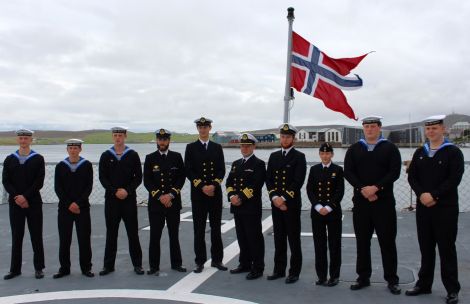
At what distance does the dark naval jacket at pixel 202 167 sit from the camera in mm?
5578

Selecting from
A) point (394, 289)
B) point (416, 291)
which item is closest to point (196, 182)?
point (394, 289)

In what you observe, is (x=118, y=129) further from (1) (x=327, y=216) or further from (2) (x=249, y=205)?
(1) (x=327, y=216)

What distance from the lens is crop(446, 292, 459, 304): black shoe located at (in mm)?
4207

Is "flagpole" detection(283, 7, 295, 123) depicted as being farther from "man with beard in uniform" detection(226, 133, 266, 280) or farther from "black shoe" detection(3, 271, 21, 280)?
"black shoe" detection(3, 271, 21, 280)

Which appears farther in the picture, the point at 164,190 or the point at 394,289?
the point at 164,190

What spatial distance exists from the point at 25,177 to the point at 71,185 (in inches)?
20.6

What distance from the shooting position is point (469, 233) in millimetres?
7086

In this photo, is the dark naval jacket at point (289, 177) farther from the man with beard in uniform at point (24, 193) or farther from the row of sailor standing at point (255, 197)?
the man with beard in uniform at point (24, 193)

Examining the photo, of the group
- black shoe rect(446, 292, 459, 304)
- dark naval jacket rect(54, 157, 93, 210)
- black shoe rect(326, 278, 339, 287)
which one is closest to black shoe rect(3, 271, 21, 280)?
dark naval jacket rect(54, 157, 93, 210)

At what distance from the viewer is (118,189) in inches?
213

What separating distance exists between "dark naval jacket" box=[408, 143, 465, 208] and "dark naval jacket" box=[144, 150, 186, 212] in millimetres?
2666

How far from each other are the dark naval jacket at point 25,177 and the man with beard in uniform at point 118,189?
27.5 inches

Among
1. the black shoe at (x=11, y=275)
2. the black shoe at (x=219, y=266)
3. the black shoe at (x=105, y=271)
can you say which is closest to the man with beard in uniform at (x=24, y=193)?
the black shoe at (x=11, y=275)

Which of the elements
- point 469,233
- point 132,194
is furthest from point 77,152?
point 469,233
